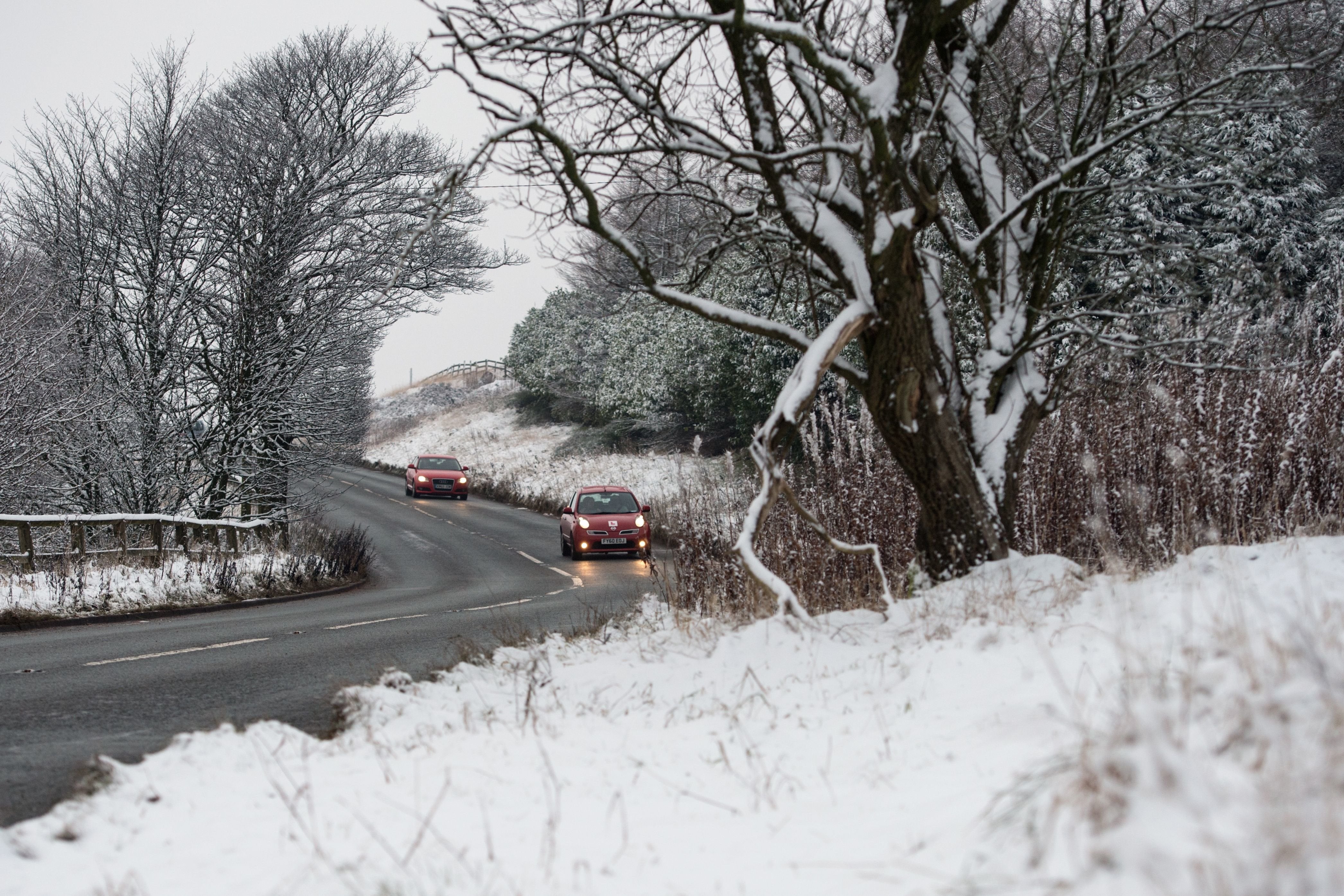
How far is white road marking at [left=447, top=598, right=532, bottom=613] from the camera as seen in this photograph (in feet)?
43.3

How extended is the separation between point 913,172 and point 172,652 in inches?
318

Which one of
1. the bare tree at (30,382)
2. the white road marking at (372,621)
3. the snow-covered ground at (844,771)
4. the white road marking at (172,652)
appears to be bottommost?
the white road marking at (372,621)

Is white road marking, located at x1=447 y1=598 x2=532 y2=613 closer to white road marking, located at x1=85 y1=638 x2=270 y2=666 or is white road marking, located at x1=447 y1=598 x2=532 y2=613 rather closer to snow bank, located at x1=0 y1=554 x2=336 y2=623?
white road marking, located at x1=85 y1=638 x2=270 y2=666

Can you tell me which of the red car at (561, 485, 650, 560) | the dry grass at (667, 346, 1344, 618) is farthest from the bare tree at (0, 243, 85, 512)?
the dry grass at (667, 346, 1344, 618)

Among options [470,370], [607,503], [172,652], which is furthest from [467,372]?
[172,652]

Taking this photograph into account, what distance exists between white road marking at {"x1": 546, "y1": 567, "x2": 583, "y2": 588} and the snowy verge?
4597 millimetres

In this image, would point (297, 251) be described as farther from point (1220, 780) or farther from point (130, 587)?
point (1220, 780)

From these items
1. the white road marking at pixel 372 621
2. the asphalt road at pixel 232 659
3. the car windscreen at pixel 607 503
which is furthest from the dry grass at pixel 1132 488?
the car windscreen at pixel 607 503

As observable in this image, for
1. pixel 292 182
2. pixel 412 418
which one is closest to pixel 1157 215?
pixel 292 182

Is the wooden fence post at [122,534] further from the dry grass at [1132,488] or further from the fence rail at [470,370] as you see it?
the fence rail at [470,370]

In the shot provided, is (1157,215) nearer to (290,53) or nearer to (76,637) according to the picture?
(290,53)

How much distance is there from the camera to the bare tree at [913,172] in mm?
5922

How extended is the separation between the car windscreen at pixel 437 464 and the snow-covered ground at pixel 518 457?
181cm

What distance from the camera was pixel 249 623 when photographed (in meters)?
12.0
